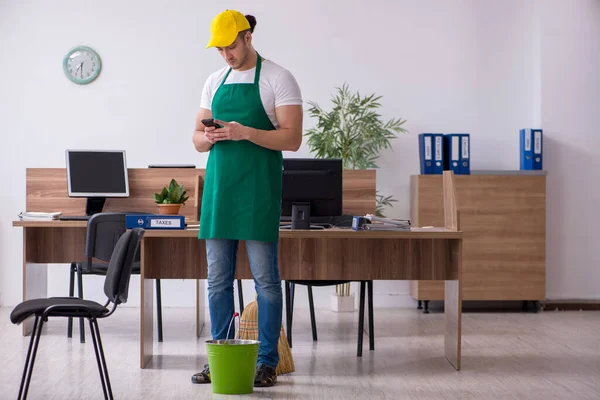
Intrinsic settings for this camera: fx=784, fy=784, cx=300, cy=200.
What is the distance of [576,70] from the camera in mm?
6562

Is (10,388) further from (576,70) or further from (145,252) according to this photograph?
(576,70)

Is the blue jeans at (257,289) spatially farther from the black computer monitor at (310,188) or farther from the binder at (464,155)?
the binder at (464,155)

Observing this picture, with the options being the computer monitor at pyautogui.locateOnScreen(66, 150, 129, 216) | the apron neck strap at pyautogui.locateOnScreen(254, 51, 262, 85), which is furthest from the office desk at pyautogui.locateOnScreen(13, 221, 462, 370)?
the computer monitor at pyautogui.locateOnScreen(66, 150, 129, 216)

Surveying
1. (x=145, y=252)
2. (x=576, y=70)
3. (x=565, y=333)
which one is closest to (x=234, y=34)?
(x=145, y=252)

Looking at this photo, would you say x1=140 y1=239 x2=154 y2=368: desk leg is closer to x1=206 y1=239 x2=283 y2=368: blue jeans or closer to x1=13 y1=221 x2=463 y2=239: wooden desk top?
x1=13 y1=221 x2=463 y2=239: wooden desk top

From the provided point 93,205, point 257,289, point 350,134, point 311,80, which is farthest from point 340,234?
point 311,80

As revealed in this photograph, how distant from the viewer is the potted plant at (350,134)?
20.4 feet

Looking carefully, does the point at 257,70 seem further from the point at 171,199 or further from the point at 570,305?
the point at 570,305

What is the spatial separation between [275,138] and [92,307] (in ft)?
3.47

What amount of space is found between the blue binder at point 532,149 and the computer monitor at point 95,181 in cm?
322

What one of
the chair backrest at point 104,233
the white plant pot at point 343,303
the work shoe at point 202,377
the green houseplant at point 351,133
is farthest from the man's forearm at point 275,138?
the white plant pot at point 343,303

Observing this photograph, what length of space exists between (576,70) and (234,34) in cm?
417

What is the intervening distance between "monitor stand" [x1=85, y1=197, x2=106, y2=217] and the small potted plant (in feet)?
1.81

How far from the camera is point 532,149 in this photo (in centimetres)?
641
